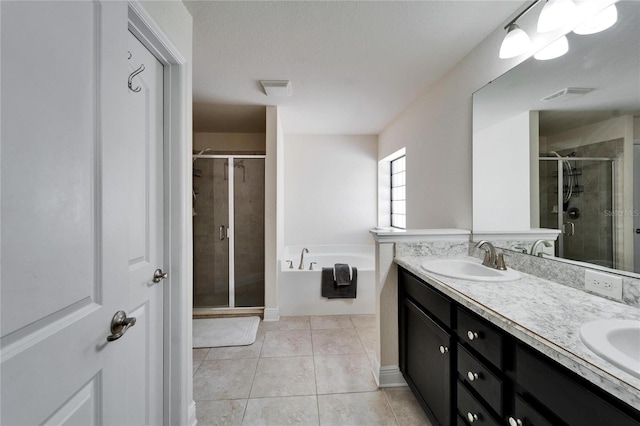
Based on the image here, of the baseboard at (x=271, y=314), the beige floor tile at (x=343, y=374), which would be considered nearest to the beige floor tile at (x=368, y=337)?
the beige floor tile at (x=343, y=374)

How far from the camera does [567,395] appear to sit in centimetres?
67

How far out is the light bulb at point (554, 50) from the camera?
3.96 ft

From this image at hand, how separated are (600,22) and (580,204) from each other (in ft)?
2.50

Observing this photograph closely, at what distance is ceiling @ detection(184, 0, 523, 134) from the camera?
147cm

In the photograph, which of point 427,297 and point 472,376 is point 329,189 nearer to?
point 427,297

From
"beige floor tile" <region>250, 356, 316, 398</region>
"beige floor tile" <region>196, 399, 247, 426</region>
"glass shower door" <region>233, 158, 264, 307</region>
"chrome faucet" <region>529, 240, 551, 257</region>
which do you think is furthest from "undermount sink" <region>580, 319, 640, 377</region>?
"glass shower door" <region>233, 158, 264, 307</region>

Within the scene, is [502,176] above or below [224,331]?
above

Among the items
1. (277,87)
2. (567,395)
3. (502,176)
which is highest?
(277,87)

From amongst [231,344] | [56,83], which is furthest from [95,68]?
[231,344]

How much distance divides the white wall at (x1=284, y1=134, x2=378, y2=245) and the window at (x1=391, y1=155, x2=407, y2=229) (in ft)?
0.94

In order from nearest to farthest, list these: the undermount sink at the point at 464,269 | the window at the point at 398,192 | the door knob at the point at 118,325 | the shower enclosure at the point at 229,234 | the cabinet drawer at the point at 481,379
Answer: the door knob at the point at 118,325
the cabinet drawer at the point at 481,379
the undermount sink at the point at 464,269
the shower enclosure at the point at 229,234
the window at the point at 398,192

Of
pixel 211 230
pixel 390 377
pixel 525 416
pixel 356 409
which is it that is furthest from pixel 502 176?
pixel 211 230

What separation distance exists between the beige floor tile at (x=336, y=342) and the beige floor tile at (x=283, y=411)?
1.85 feet

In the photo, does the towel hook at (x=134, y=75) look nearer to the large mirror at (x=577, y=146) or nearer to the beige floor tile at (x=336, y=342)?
the large mirror at (x=577, y=146)
